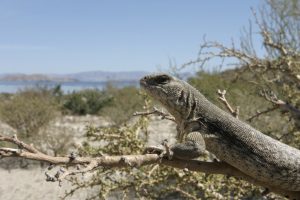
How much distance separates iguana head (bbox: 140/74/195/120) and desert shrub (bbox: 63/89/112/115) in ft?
85.6

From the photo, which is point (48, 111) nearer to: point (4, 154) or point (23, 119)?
point (23, 119)

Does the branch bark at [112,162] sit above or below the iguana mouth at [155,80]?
below

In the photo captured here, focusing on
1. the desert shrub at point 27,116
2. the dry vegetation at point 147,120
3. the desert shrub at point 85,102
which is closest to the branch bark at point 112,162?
the dry vegetation at point 147,120

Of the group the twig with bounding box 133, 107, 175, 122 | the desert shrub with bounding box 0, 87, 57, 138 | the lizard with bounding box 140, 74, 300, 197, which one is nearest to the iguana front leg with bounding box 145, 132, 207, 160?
the lizard with bounding box 140, 74, 300, 197

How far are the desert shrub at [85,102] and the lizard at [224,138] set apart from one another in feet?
85.8

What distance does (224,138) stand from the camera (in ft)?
11.3

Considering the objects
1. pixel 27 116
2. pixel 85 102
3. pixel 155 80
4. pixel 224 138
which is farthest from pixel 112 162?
pixel 85 102

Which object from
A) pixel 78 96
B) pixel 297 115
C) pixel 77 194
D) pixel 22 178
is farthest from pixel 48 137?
pixel 78 96

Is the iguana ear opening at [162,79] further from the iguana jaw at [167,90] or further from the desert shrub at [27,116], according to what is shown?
the desert shrub at [27,116]

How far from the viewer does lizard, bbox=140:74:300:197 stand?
336cm

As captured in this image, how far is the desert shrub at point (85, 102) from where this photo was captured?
99.1 ft

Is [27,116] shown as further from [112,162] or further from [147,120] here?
[112,162]

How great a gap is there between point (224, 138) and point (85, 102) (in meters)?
27.5

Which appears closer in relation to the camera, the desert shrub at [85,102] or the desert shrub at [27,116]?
the desert shrub at [27,116]
